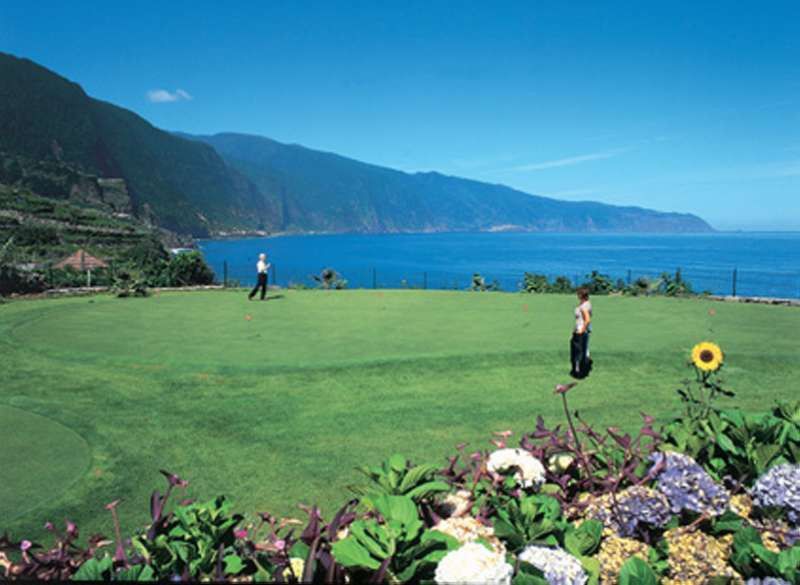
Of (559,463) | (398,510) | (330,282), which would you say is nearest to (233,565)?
(398,510)

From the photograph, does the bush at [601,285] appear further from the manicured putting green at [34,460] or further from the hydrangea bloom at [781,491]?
the hydrangea bloom at [781,491]

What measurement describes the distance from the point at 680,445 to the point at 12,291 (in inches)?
760

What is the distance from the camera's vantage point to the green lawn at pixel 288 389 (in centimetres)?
491

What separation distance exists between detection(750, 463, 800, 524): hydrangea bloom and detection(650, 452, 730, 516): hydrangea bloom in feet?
0.70

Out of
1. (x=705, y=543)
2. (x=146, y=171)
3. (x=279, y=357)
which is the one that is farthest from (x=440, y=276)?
(x=146, y=171)

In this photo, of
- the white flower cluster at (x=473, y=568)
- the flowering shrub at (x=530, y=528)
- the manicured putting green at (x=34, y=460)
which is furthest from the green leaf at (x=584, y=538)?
the manicured putting green at (x=34, y=460)

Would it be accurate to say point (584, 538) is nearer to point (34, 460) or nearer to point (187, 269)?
point (34, 460)

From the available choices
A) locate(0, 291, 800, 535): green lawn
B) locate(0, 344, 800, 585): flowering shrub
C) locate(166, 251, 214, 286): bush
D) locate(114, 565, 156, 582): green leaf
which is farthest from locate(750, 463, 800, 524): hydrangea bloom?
locate(166, 251, 214, 286): bush

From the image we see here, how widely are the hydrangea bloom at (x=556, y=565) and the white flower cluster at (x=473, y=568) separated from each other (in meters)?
0.33

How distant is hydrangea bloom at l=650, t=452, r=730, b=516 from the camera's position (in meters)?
3.03

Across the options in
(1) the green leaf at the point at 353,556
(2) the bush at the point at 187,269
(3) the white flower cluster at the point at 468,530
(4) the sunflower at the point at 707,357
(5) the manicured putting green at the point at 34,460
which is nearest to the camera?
(1) the green leaf at the point at 353,556

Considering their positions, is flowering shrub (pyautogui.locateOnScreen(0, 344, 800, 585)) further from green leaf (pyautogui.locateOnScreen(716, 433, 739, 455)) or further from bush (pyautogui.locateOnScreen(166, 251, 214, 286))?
bush (pyautogui.locateOnScreen(166, 251, 214, 286))

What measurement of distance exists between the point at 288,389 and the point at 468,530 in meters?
4.91

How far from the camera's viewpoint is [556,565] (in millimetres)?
2365
